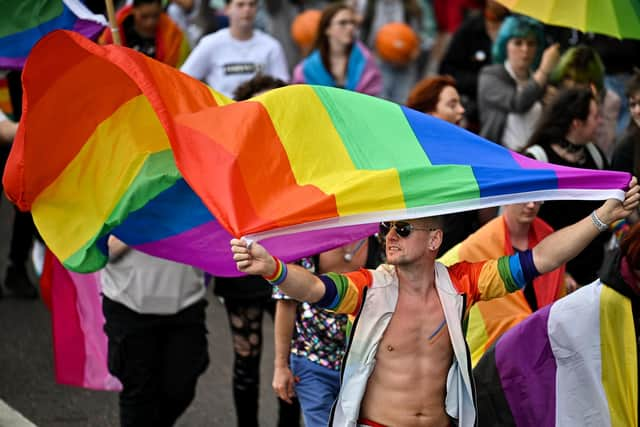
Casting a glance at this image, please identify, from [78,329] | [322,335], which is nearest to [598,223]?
[322,335]

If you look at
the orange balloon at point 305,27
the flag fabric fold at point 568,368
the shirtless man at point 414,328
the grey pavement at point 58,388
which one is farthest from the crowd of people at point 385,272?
the orange balloon at point 305,27

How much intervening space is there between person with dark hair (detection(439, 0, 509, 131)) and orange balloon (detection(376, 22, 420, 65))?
960mm

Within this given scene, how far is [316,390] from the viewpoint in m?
5.84

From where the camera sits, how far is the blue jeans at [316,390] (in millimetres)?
5812

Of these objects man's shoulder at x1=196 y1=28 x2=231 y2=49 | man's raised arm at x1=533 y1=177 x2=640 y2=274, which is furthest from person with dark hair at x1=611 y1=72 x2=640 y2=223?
man's shoulder at x1=196 y1=28 x2=231 y2=49

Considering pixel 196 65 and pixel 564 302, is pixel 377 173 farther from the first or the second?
pixel 196 65

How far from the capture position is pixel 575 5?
24.1 ft

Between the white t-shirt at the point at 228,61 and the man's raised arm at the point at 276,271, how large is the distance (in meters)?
4.78

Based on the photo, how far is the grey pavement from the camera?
7.44 m

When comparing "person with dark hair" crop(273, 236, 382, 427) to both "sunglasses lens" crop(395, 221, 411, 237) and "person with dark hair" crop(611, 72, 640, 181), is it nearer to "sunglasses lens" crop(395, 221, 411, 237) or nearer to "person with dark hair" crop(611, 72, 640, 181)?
"sunglasses lens" crop(395, 221, 411, 237)

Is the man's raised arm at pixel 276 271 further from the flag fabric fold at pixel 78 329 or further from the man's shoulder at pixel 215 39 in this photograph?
the man's shoulder at pixel 215 39

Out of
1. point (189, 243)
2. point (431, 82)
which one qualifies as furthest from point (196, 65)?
point (189, 243)

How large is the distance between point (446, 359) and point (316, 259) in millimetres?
994

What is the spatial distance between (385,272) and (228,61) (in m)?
4.70
